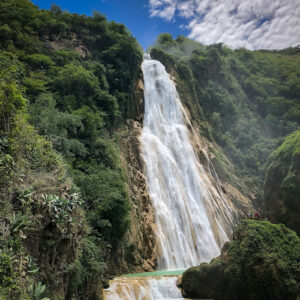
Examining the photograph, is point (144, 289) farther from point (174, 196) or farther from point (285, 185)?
point (285, 185)

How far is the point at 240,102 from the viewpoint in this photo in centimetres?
4428

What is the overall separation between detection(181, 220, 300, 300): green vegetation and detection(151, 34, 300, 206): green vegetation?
64.4 ft

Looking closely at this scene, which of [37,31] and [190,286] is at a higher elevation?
[37,31]

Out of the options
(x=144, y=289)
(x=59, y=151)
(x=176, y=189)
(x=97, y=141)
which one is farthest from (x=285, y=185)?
(x=59, y=151)

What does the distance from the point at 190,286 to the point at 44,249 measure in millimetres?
7973

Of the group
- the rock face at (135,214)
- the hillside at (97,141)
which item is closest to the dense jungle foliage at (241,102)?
the hillside at (97,141)

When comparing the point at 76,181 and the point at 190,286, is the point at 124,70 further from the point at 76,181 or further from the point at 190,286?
the point at 190,286

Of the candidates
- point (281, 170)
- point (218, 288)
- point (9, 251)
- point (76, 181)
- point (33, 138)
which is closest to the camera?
point (9, 251)

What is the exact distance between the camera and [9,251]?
579 centimetres

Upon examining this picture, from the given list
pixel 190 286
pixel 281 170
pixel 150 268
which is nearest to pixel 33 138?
pixel 190 286

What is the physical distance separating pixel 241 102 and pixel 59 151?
3683 cm

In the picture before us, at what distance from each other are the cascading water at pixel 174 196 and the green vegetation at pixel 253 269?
146 cm

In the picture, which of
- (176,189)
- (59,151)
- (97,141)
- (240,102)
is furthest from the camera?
(240,102)

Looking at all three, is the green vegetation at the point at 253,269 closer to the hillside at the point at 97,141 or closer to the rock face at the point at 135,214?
the rock face at the point at 135,214
